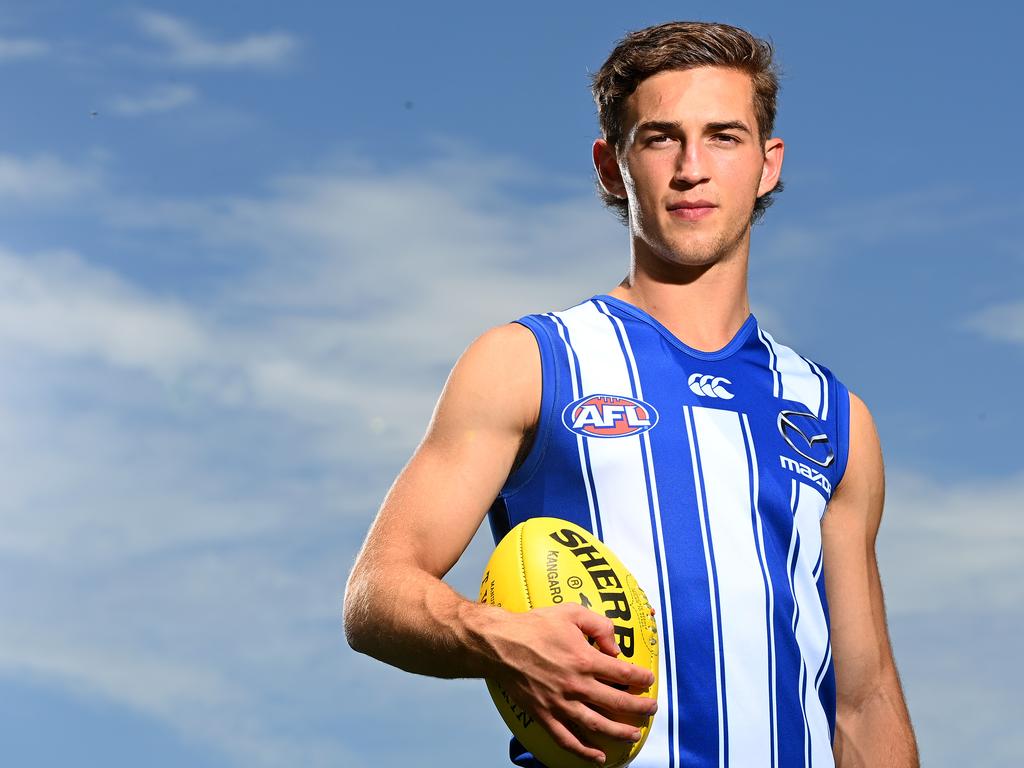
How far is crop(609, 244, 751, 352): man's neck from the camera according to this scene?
5840mm

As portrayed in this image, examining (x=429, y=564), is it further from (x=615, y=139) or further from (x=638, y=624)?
(x=615, y=139)

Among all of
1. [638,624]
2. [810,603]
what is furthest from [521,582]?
[810,603]

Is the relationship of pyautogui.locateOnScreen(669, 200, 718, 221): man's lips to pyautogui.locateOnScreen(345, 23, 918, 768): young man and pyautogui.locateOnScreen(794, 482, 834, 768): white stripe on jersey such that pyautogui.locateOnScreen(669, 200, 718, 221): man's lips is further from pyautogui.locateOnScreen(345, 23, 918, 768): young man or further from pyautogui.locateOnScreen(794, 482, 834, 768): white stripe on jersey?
pyautogui.locateOnScreen(794, 482, 834, 768): white stripe on jersey

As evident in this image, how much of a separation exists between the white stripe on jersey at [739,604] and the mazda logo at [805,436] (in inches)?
18.8

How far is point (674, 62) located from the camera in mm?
5980

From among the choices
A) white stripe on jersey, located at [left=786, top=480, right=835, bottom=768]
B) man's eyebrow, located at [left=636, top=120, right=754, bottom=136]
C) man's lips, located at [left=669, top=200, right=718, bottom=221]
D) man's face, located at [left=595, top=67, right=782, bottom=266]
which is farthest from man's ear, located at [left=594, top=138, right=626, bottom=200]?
white stripe on jersey, located at [left=786, top=480, right=835, bottom=768]

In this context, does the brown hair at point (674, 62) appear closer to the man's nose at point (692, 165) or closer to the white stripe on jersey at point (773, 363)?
the man's nose at point (692, 165)

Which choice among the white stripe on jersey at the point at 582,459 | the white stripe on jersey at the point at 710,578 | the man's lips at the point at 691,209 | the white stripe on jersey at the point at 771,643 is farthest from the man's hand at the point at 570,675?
the man's lips at the point at 691,209

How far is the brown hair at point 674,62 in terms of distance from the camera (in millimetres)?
6000

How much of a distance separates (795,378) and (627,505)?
4.48ft

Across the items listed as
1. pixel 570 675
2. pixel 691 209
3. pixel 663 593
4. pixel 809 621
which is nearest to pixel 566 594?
pixel 570 675

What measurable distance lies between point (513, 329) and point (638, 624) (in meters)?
1.56

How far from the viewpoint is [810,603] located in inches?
217

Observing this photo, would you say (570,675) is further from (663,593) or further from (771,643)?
(771,643)
